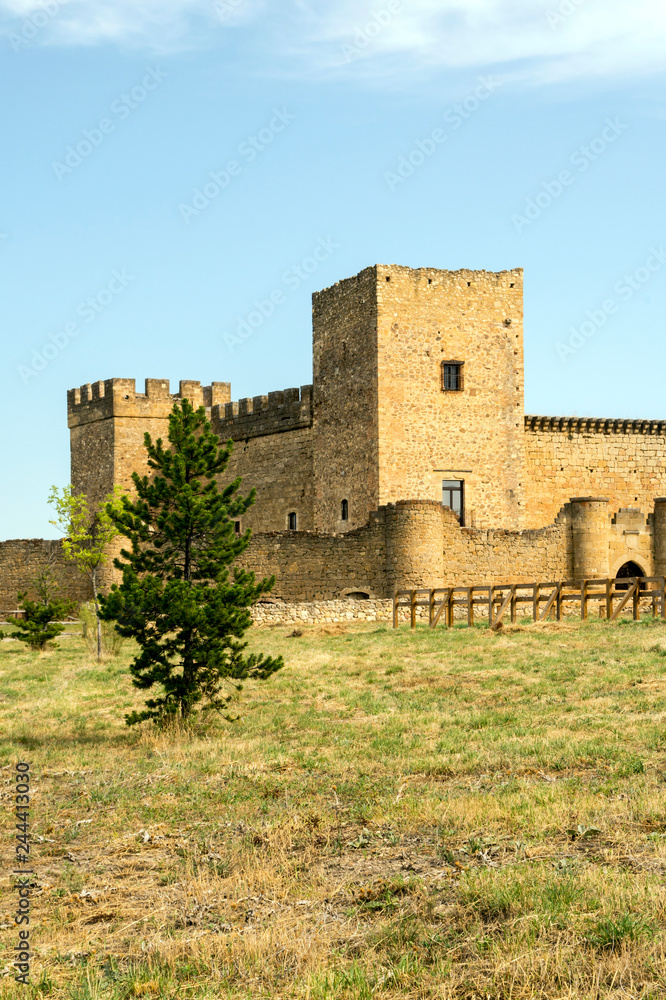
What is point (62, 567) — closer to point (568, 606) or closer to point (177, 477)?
point (568, 606)

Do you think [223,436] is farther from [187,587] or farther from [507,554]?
[187,587]

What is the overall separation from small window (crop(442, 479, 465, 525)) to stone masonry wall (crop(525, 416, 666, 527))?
246cm

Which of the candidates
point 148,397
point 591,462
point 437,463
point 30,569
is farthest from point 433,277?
point 30,569

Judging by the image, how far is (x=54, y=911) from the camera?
7.26 metres

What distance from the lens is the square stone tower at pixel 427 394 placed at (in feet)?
103

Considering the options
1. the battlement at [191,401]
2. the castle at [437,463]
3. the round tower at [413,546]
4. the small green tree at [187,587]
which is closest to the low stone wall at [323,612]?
the round tower at [413,546]

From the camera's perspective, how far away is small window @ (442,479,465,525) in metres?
31.6

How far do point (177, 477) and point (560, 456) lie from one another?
21.2 metres

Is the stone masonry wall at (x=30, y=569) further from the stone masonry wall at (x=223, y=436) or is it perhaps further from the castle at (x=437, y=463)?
the castle at (x=437, y=463)

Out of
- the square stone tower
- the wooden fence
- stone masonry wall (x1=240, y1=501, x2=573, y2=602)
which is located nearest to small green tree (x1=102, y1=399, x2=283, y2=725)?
the wooden fence

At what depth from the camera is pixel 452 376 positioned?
32.0 metres

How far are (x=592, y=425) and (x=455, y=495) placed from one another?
5.51m

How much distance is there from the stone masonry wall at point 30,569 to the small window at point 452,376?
15201 mm

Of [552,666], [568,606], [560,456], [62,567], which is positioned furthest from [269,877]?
[62,567]
